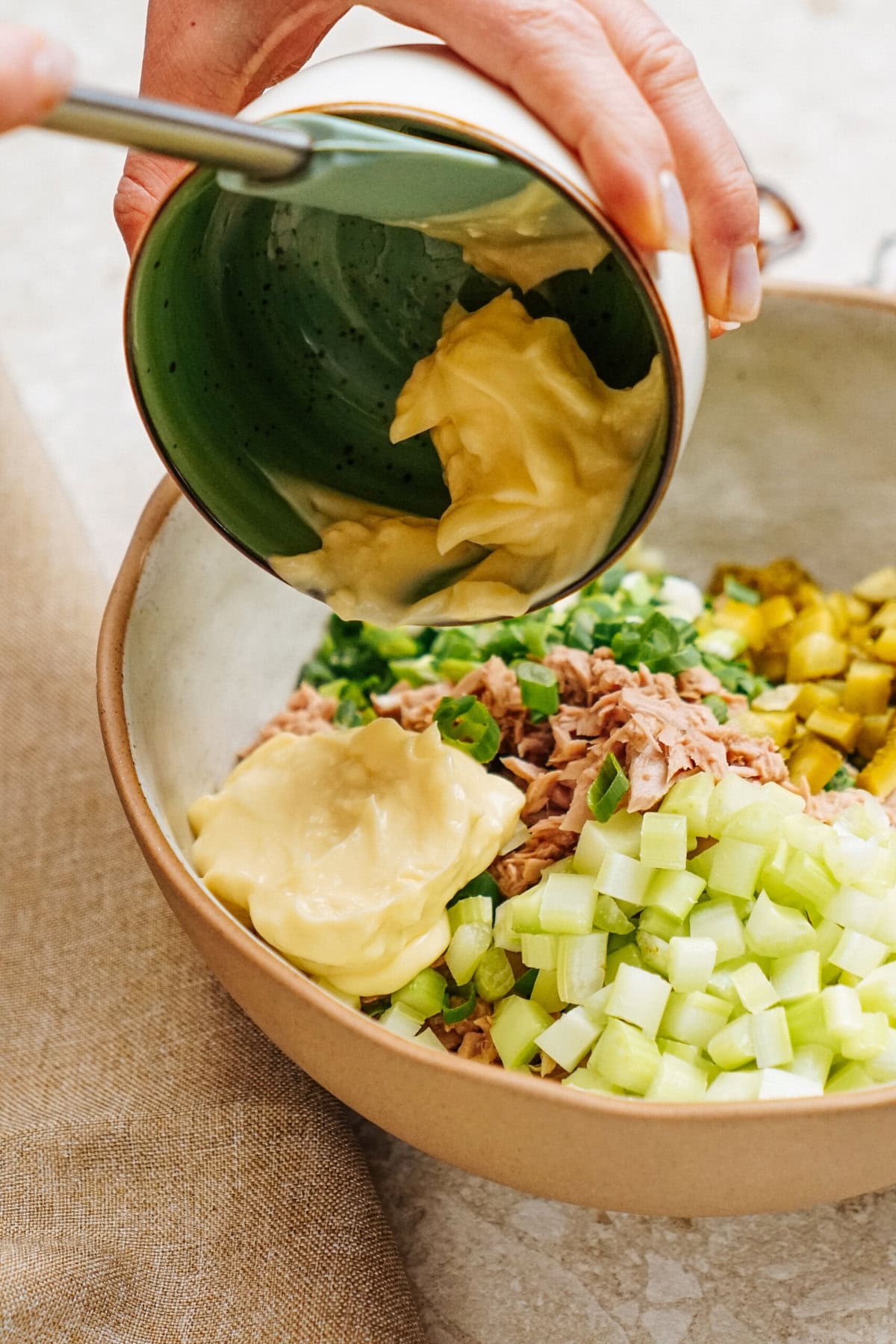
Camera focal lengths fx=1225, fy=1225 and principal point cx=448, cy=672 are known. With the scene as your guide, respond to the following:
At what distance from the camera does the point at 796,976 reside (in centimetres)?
128

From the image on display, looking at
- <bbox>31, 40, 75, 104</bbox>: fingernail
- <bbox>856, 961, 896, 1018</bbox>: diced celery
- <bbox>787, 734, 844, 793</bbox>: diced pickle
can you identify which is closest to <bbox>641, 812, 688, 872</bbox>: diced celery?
<bbox>856, 961, 896, 1018</bbox>: diced celery

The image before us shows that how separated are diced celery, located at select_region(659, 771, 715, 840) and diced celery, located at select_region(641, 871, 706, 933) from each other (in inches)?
2.1

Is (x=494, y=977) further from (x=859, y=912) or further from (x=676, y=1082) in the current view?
(x=859, y=912)

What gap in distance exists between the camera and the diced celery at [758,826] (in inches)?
52.5

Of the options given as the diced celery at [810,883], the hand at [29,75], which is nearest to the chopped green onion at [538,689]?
the diced celery at [810,883]

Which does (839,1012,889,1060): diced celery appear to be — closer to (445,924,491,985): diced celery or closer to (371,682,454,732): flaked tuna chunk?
(445,924,491,985): diced celery

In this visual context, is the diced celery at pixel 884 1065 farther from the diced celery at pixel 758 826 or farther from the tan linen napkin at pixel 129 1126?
the tan linen napkin at pixel 129 1126

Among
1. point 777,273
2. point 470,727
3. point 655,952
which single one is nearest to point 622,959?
point 655,952

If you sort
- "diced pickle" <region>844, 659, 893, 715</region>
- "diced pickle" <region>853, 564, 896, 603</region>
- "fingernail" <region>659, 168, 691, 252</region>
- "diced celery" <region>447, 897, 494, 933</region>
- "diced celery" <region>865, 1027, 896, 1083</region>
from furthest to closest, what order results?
"diced pickle" <region>853, 564, 896, 603</region> < "diced pickle" <region>844, 659, 893, 715</region> < "diced celery" <region>447, 897, 494, 933</region> < "diced celery" <region>865, 1027, 896, 1083</region> < "fingernail" <region>659, 168, 691, 252</region>

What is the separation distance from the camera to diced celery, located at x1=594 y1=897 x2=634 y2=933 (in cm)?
135

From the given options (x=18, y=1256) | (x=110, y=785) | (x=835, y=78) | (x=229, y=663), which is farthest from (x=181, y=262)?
(x=835, y=78)

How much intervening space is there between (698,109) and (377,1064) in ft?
3.07

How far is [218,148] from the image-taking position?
88 centimetres

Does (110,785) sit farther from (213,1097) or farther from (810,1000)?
(810,1000)
